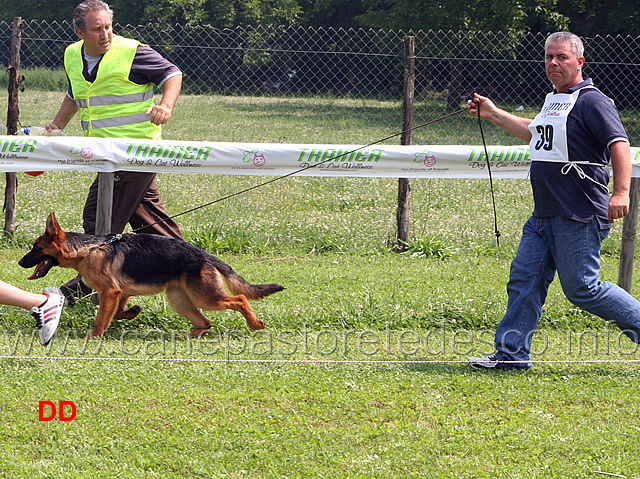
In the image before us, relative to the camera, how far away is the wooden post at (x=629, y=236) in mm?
5570

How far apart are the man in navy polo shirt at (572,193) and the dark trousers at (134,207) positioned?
249 centimetres

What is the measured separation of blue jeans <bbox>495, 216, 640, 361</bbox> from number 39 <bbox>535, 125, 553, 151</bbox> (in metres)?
0.39

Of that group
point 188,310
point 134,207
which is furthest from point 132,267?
point 134,207

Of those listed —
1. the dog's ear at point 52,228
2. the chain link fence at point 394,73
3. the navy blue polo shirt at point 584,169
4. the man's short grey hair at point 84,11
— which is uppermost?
the man's short grey hair at point 84,11

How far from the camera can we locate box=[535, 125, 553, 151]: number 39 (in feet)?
14.8

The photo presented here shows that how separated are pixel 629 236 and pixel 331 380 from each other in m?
2.49

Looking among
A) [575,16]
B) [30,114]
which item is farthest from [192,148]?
[575,16]

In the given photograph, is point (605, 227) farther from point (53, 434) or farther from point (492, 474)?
point (53, 434)

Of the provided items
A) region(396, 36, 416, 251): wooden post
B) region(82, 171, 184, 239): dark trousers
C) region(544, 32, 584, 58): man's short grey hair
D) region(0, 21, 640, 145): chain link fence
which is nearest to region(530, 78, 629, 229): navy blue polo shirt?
region(544, 32, 584, 58): man's short grey hair

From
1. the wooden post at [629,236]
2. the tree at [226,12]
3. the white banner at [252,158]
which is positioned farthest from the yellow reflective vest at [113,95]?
the tree at [226,12]

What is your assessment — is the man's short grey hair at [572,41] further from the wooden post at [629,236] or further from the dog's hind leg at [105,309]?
the dog's hind leg at [105,309]

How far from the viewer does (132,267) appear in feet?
16.5

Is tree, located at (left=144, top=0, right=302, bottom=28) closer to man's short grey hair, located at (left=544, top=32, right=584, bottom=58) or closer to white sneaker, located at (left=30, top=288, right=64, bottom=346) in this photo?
man's short grey hair, located at (left=544, top=32, right=584, bottom=58)

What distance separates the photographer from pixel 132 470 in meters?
3.27
